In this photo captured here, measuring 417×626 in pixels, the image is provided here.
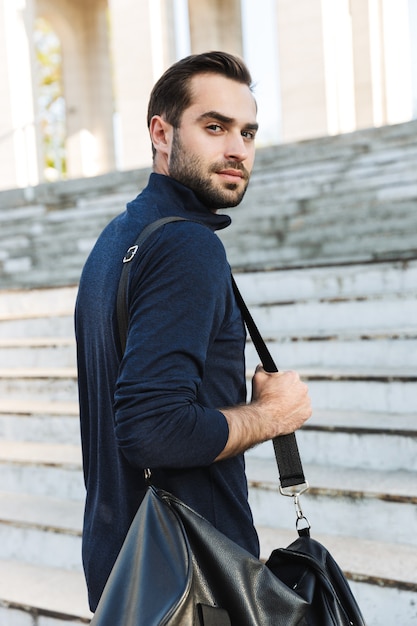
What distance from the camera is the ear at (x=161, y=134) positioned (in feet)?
4.48

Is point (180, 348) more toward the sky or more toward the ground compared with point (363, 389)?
more toward the sky

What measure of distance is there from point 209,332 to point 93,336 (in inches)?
9.8

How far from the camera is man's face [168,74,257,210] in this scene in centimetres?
133

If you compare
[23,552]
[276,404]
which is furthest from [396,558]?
[23,552]

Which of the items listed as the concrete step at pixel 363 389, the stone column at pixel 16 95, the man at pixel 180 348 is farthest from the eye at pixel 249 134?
the stone column at pixel 16 95

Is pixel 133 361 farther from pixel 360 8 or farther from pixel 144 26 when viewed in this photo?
pixel 360 8

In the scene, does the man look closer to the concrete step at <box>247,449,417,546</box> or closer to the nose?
the nose

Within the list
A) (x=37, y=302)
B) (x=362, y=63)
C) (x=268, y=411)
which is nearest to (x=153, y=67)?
(x=362, y=63)

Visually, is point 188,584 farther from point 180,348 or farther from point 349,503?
point 349,503

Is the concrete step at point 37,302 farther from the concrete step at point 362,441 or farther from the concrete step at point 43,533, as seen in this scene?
the concrete step at point 362,441

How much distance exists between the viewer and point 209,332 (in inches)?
44.6

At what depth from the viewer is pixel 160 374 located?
1078 mm

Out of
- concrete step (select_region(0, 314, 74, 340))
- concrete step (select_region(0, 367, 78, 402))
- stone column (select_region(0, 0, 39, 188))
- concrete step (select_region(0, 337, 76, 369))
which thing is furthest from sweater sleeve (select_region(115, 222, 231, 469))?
stone column (select_region(0, 0, 39, 188))

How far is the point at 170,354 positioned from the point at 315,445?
2.07 metres
